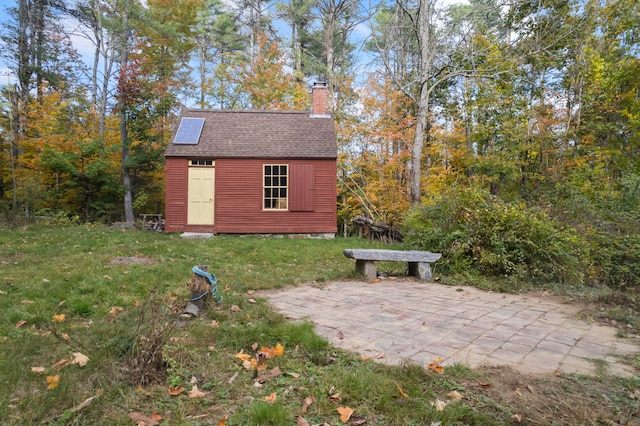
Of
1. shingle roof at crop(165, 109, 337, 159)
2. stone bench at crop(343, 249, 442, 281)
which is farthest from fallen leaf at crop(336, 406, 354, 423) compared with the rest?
shingle roof at crop(165, 109, 337, 159)

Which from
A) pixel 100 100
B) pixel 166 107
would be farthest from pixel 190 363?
pixel 100 100

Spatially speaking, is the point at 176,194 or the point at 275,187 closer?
the point at 176,194

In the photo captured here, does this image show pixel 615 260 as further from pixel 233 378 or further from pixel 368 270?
pixel 233 378

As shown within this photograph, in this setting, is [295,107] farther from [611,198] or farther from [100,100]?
[611,198]

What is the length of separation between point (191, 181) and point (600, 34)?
627 inches

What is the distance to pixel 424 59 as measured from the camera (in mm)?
11438

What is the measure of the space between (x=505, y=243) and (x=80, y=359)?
5964mm

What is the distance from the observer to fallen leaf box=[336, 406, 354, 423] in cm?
180

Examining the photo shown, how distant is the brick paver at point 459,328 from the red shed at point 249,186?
25.1 ft

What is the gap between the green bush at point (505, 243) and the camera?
574cm

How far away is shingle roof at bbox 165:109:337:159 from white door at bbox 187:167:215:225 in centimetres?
63

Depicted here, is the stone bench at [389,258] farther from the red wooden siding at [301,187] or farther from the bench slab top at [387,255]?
the red wooden siding at [301,187]

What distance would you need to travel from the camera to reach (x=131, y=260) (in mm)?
6457

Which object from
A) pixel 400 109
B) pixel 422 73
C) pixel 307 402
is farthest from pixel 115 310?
pixel 400 109
